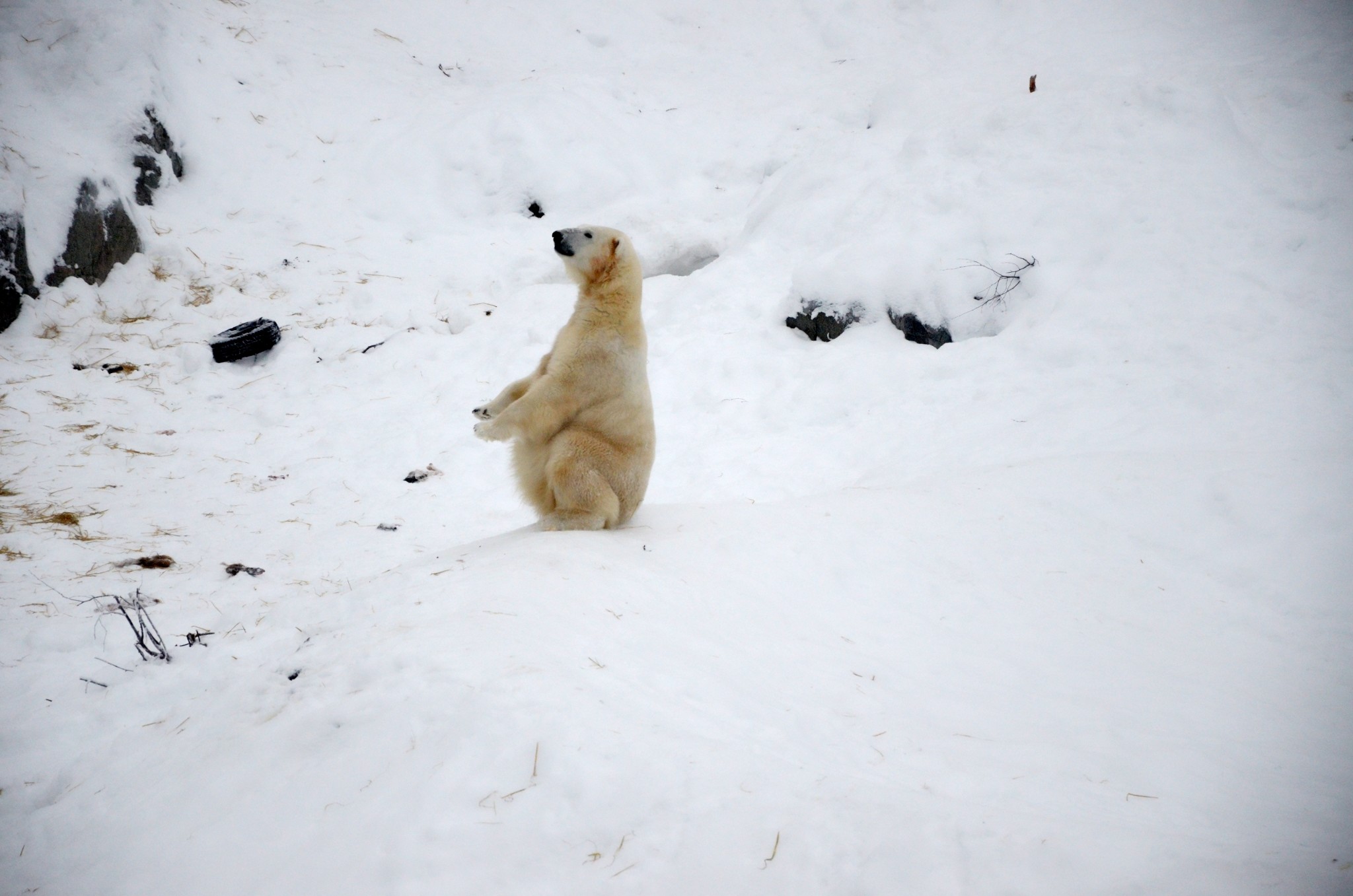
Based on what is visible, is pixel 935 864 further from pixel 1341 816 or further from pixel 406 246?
pixel 406 246

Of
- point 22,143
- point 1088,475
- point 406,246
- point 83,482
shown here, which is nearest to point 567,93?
point 406,246

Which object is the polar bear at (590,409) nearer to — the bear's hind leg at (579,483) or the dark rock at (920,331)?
Result: the bear's hind leg at (579,483)

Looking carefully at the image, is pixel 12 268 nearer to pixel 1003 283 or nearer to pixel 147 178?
pixel 147 178

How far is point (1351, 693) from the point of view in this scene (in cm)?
338

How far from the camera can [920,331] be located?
812cm

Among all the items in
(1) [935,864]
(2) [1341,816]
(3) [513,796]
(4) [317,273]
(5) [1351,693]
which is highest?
(4) [317,273]

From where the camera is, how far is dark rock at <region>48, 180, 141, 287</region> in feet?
26.8

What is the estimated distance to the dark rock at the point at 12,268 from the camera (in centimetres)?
747

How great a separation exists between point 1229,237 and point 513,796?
28.7 feet

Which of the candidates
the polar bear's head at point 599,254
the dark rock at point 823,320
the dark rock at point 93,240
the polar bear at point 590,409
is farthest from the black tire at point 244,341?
the dark rock at point 823,320

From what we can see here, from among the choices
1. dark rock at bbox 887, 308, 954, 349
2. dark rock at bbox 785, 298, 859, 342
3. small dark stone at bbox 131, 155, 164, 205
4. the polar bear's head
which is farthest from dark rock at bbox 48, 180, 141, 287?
dark rock at bbox 887, 308, 954, 349

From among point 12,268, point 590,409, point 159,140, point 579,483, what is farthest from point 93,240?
point 579,483

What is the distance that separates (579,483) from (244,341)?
19.4 ft

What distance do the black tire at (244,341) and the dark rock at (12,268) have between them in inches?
70.7
